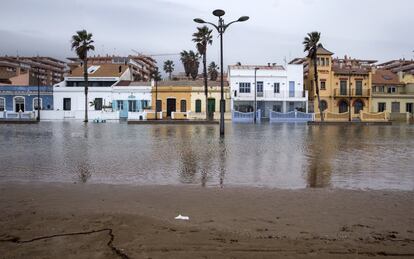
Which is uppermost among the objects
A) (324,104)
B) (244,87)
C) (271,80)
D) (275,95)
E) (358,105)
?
(271,80)

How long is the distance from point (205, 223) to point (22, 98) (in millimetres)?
58181

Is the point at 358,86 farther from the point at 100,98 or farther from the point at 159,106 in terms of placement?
the point at 100,98

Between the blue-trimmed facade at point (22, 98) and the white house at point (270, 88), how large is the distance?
86.0ft

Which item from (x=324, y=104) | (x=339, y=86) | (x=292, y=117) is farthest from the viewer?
(x=324, y=104)

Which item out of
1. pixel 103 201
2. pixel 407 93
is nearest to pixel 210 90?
pixel 407 93

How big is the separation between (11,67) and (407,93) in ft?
334

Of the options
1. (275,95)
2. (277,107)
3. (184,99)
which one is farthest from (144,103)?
(277,107)

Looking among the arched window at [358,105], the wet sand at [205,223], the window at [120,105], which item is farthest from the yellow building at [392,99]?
the wet sand at [205,223]

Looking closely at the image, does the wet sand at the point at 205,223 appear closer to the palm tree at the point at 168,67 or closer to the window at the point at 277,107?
the window at the point at 277,107

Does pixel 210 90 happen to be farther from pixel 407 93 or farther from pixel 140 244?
pixel 140 244

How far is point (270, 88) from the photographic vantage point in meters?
55.9

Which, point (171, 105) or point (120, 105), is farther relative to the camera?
point (171, 105)

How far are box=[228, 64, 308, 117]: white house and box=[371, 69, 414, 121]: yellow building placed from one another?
39.7ft

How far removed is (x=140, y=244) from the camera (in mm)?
3779
